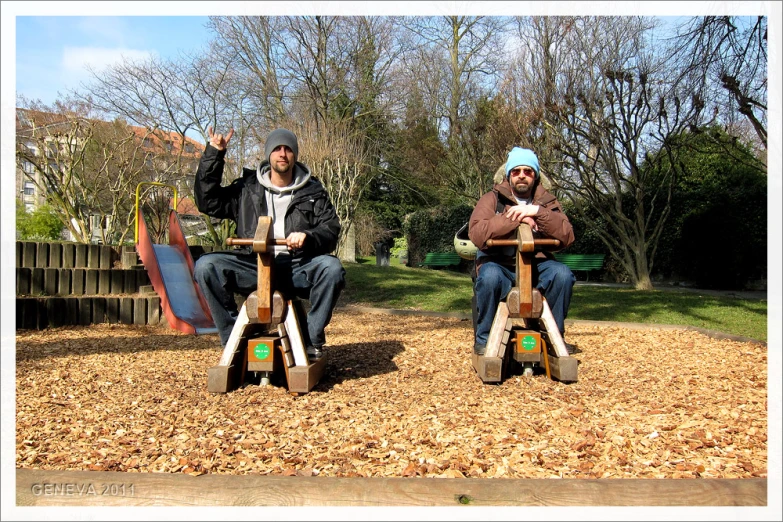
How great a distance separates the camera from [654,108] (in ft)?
36.7

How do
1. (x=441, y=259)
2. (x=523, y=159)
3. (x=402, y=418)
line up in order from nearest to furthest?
(x=402, y=418) < (x=523, y=159) < (x=441, y=259)

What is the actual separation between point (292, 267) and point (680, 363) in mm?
2803

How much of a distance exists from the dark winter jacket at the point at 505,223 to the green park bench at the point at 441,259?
15.1 meters

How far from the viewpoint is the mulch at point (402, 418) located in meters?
2.40

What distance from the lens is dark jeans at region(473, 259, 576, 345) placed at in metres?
3.89

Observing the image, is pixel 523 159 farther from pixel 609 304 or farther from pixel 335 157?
pixel 335 157

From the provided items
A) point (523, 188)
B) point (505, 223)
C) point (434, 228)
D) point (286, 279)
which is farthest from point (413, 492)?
point (434, 228)

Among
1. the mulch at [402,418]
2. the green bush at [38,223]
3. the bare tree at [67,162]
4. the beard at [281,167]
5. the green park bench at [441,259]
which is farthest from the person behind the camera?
the green park bench at [441,259]

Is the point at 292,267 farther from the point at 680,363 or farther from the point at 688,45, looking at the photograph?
the point at 688,45

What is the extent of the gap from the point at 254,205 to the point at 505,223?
150 centimetres

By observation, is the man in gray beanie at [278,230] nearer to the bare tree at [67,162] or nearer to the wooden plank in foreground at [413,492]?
the wooden plank in foreground at [413,492]

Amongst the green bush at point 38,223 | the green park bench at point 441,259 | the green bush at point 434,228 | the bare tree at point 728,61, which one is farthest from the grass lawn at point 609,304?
the green bush at point 38,223

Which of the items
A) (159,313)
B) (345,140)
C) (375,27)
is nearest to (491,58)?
(375,27)

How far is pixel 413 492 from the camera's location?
1945 millimetres
